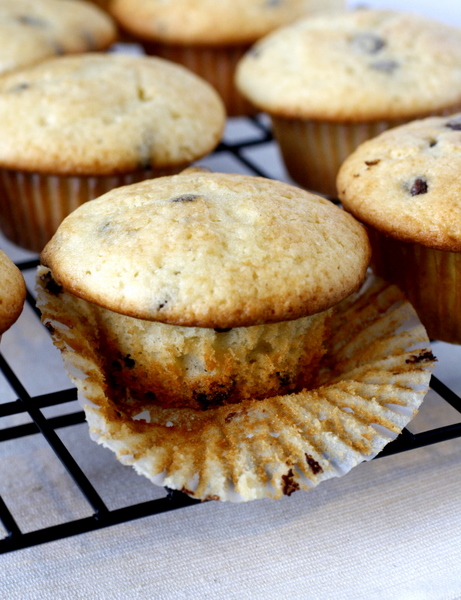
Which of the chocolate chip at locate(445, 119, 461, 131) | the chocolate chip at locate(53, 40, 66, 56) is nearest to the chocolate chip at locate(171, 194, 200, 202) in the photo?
the chocolate chip at locate(445, 119, 461, 131)

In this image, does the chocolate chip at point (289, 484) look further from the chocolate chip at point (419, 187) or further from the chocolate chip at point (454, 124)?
the chocolate chip at point (454, 124)

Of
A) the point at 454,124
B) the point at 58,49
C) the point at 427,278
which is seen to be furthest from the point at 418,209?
the point at 58,49

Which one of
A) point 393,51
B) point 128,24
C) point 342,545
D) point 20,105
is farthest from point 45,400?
point 128,24

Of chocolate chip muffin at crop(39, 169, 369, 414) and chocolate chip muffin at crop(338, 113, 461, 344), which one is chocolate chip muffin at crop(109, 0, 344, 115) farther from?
chocolate chip muffin at crop(39, 169, 369, 414)

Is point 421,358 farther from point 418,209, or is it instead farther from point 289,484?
point 289,484

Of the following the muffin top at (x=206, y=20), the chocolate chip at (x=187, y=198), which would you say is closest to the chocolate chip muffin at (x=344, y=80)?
the muffin top at (x=206, y=20)

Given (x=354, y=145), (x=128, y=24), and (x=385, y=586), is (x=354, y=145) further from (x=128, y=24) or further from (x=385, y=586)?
(x=385, y=586)
